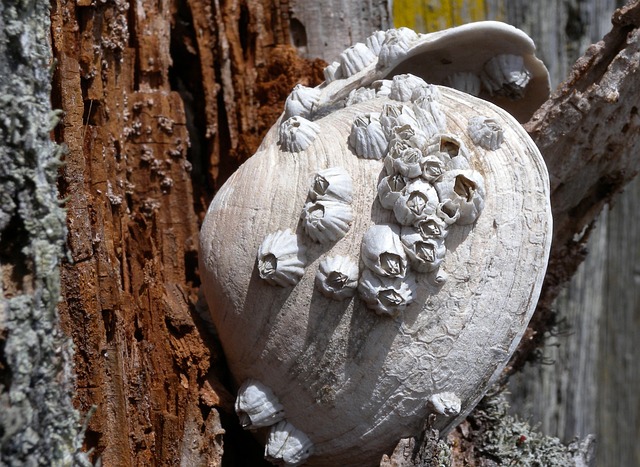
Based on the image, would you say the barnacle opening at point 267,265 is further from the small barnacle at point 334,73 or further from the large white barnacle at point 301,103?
the small barnacle at point 334,73

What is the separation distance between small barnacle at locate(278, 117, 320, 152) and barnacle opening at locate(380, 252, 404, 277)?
264 millimetres

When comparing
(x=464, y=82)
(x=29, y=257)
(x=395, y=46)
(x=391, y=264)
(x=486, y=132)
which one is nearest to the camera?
(x=29, y=257)

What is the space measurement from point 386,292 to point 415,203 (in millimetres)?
141

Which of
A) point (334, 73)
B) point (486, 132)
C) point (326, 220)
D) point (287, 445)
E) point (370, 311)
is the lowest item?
point (287, 445)

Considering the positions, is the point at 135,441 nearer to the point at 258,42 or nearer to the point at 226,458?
the point at 226,458

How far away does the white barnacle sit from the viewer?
5.09 ft

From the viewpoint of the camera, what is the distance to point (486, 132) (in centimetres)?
132

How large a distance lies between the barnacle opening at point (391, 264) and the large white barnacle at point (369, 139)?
0.58 feet

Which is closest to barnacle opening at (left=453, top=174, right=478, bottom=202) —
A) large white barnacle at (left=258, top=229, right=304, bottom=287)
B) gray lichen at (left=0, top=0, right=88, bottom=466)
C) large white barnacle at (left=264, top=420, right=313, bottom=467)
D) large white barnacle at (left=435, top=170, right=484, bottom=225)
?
large white barnacle at (left=435, top=170, right=484, bottom=225)

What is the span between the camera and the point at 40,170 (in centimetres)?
104

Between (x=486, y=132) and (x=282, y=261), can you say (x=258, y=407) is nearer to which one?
(x=282, y=261)

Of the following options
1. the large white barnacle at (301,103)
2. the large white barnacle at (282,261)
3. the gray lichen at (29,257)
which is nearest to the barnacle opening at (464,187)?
the large white barnacle at (282,261)

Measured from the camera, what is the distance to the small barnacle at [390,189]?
1241 mm

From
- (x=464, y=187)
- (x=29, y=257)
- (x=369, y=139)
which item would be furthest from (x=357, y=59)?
(x=29, y=257)
